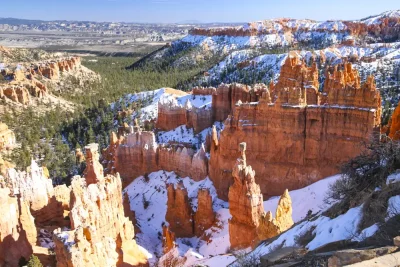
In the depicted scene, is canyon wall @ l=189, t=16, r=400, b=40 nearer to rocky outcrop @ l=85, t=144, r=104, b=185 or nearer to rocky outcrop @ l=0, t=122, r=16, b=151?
rocky outcrop @ l=0, t=122, r=16, b=151

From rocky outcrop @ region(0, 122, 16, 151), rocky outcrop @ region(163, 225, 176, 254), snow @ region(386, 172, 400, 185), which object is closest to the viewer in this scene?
snow @ region(386, 172, 400, 185)

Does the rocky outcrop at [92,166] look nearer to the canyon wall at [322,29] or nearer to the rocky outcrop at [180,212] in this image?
the rocky outcrop at [180,212]

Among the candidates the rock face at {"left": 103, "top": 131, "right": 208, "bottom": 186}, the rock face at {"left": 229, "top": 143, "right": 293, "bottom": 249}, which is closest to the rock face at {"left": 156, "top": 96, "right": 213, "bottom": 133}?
the rock face at {"left": 103, "top": 131, "right": 208, "bottom": 186}

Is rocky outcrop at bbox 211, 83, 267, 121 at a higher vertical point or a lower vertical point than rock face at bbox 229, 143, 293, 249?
higher

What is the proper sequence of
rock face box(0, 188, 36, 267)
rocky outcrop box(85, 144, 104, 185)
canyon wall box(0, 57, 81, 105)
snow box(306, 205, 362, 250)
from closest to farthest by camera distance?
snow box(306, 205, 362, 250) < rock face box(0, 188, 36, 267) < rocky outcrop box(85, 144, 104, 185) < canyon wall box(0, 57, 81, 105)

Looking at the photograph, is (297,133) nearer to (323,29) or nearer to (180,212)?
(180,212)

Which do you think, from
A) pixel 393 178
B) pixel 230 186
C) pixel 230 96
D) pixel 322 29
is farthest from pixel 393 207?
pixel 322 29
